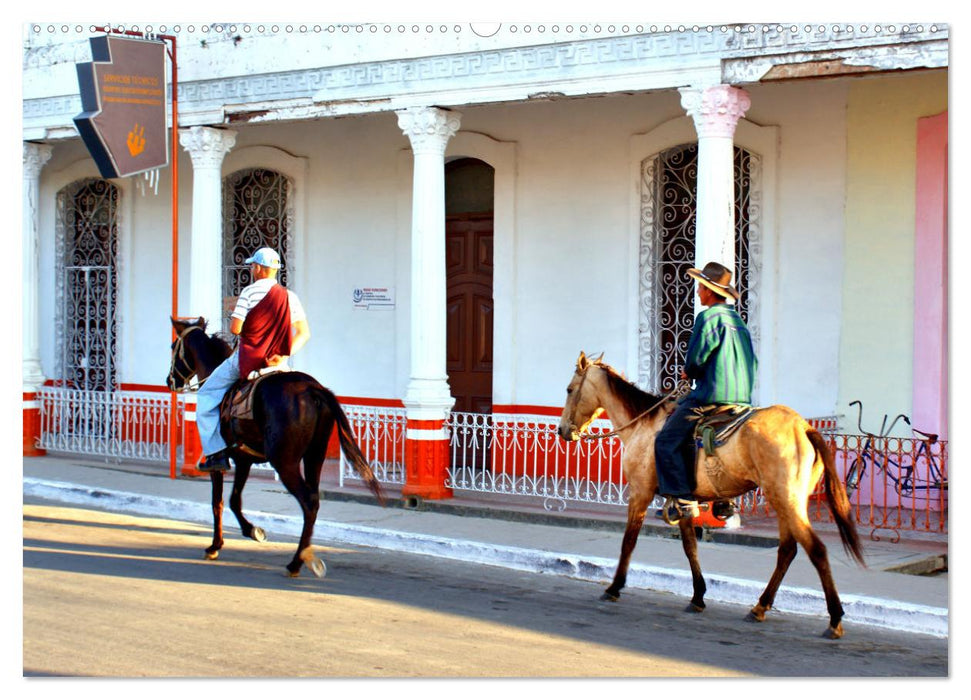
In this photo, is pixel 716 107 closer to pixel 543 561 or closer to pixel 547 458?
pixel 547 458

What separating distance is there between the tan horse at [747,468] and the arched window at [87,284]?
32.8 feet

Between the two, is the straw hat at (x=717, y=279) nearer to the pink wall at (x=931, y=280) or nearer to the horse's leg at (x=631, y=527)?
the horse's leg at (x=631, y=527)

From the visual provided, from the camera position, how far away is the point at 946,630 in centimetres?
753

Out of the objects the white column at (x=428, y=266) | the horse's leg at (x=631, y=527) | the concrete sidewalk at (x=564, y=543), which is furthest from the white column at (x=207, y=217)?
the horse's leg at (x=631, y=527)

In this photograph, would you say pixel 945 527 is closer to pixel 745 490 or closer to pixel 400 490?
pixel 745 490

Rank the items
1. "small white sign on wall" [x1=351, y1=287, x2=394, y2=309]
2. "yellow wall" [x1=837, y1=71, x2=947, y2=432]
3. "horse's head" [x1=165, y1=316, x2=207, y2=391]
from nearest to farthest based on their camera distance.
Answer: "horse's head" [x1=165, y1=316, x2=207, y2=391] < "yellow wall" [x1=837, y1=71, x2=947, y2=432] < "small white sign on wall" [x1=351, y1=287, x2=394, y2=309]

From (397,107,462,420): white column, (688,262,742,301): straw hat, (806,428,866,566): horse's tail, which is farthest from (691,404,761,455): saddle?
(397,107,462,420): white column

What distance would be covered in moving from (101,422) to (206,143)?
3.72 m

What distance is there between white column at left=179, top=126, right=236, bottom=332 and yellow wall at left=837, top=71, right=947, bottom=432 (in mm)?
6413

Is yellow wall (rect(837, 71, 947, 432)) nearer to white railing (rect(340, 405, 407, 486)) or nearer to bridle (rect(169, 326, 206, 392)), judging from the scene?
white railing (rect(340, 405, 407, 486))

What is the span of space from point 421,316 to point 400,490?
175cm

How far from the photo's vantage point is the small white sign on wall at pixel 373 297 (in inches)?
562

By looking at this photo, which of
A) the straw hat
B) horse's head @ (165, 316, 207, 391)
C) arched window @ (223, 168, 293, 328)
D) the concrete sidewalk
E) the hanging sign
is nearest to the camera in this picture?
the straw hat

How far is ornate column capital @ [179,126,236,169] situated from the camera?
13.4 meters
